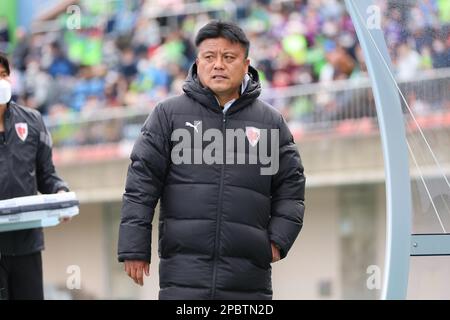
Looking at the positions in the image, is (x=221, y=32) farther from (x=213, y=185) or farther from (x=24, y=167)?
(x=24, y=167)

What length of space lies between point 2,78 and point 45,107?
1065cm

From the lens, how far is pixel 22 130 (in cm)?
584

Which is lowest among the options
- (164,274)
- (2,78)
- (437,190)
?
(164,274)

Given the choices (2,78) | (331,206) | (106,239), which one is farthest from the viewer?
(106,239)

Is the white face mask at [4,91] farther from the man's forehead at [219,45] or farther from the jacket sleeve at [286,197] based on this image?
the jacket sleeve at [286,197]

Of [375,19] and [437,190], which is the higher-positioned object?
[375,19]

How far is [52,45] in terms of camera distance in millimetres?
17000

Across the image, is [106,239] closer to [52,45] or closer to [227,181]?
[52,45]

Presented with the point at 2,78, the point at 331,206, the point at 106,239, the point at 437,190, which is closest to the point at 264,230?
the point at 437,190

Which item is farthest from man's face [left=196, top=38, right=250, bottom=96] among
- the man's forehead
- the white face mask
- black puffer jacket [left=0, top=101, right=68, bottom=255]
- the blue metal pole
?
black puffer jacket [left=0, top=101, right=68, bottom=255]

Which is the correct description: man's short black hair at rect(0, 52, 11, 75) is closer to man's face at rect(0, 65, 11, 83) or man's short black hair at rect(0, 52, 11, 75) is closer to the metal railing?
man's face at rect(0, 65, 11, 83)

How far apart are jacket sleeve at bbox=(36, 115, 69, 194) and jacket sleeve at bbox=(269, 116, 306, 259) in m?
1.52

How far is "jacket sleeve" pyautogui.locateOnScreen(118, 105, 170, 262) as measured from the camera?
14.9 ft

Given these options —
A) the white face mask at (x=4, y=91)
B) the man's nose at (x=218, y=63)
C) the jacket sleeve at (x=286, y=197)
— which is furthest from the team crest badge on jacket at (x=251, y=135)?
the white face mask at (x=4, y=91)
